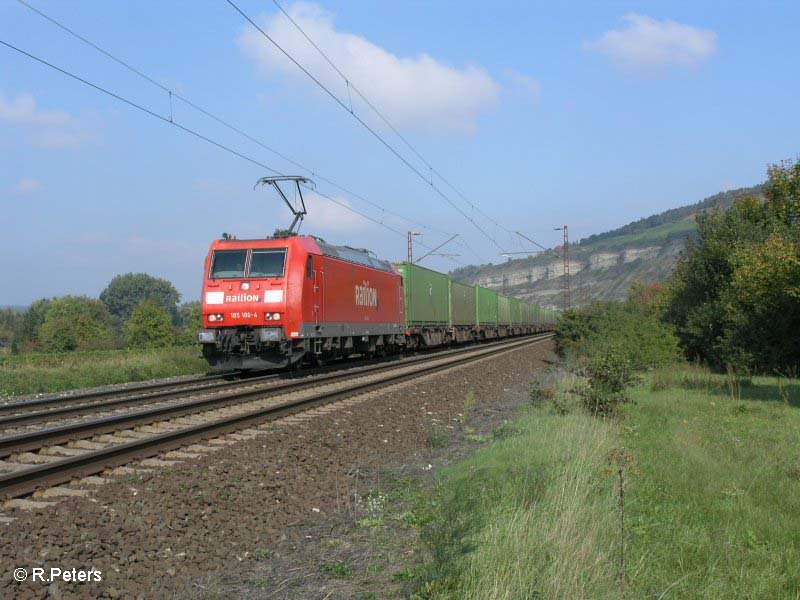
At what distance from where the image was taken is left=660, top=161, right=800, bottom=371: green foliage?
18.4 meters

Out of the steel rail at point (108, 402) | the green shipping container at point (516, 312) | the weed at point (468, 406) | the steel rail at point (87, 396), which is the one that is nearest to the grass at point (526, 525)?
the weed at point (468, 406)

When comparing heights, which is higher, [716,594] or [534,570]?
[534,570]

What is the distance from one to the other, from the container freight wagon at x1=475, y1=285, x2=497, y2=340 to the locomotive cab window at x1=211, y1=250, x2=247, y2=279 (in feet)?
82.8

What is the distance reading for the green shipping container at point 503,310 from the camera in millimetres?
47656

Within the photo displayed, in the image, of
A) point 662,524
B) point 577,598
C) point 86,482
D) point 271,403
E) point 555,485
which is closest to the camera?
point 577,598

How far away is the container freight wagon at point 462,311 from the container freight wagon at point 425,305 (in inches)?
35.2

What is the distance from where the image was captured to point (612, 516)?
17.3ft

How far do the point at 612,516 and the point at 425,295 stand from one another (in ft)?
81.2

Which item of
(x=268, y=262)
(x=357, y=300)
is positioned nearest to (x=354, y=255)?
(x=357, y=300)

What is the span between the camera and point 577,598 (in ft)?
12.2

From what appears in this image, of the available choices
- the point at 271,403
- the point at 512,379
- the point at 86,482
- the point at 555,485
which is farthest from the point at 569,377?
the point at 86,482

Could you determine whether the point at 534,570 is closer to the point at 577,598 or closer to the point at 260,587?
the point at 577,598

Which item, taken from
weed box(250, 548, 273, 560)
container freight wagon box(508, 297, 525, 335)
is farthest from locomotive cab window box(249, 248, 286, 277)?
container freight wagon box(508, 297, 525, 335)

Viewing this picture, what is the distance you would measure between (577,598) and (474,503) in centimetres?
192
